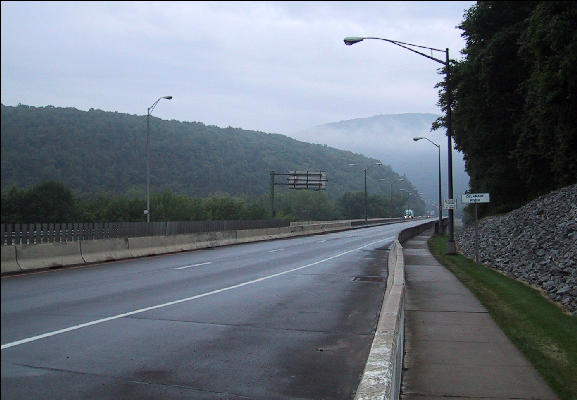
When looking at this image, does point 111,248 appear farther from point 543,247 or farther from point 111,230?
point 543,247

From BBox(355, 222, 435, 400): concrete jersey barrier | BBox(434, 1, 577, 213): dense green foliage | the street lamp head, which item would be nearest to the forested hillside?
BBox(355, 222, 435, 400): concrete jersey barrier

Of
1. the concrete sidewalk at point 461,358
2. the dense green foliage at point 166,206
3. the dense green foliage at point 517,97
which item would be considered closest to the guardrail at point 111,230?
the dense green foliage at point 166,206

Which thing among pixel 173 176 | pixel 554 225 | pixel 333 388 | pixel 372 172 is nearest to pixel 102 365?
pixel 333 388

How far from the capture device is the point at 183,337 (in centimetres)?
871

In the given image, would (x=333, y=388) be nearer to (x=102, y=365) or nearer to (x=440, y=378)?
(x=440, y=378)

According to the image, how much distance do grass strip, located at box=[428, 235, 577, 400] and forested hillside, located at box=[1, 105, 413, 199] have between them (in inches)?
224

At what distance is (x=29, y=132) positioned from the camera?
123 inches

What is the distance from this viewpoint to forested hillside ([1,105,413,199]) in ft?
10.5

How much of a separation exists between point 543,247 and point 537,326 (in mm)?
11081

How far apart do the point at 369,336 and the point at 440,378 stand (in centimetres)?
216

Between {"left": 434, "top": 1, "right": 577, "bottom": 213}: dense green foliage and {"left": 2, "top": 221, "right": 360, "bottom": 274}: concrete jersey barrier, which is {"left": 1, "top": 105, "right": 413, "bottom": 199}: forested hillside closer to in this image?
{"left": 2, "top": 221, "right": 360, "bottom": 274}: concrete jersey barrier

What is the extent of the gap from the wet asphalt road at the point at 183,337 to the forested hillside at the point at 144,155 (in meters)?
0.73

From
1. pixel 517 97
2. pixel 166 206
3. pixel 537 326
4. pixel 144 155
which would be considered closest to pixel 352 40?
pixel 144 155

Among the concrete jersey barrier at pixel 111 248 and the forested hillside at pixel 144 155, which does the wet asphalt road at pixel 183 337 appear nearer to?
the forested hillside at pixel 144 155
